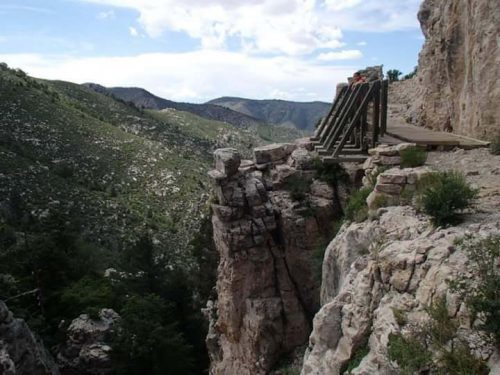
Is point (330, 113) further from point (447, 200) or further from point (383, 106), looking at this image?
point (447, 200)

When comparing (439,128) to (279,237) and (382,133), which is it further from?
(279,237)

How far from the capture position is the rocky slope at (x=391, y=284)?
6.70 m

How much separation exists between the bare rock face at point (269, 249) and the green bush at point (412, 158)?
4.85 m

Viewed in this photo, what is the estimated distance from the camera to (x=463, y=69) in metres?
15.6

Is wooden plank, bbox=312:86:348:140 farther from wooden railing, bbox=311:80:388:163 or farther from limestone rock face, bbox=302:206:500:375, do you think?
Answer: limestone rock face, bbox=302:206:500:375

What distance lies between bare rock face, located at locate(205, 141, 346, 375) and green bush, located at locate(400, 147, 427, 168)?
4853 millimetres

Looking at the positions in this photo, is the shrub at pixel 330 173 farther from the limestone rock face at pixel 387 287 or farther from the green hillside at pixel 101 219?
the green hillside at pixel 101 219

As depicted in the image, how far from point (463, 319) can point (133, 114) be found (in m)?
93.2

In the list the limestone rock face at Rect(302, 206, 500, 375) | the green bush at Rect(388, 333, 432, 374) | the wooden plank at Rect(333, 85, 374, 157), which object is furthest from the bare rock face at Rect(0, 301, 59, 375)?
the green bush at Rect(388, 333, 432, 374)

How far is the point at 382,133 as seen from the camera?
1609 cm

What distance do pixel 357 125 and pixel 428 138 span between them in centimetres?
300

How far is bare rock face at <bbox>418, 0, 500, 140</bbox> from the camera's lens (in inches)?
503

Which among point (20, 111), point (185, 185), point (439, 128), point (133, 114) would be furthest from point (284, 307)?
point (133, 114)

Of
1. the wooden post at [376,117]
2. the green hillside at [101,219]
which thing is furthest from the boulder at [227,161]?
the green hillside at [101,219]
